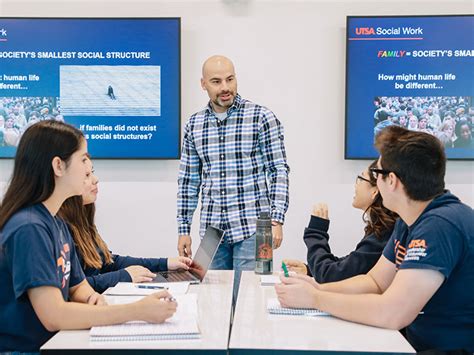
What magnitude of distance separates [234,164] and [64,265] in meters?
1.44

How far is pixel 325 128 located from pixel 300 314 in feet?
7.73

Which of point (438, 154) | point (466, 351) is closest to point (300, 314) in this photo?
point (466, 351)

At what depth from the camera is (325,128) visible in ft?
12.8

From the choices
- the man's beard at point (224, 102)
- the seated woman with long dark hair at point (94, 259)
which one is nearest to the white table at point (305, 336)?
the seated woman with long dark hair at point (94, 259)

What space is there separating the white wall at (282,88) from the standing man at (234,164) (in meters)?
0.83

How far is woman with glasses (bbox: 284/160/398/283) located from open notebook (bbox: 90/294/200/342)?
76cm

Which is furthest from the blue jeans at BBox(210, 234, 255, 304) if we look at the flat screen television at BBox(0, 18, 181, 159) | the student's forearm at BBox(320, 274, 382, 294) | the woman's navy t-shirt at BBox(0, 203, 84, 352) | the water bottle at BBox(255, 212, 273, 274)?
the woman's navy t-shirt at BBox(0, 203, 84, 352)

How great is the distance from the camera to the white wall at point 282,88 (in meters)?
3.86

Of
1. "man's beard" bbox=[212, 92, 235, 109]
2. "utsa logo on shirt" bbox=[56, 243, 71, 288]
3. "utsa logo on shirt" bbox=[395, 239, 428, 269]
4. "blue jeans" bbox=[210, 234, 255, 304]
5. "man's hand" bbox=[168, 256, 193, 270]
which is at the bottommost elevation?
"blue jeans" bbox=[210, 234, 255, 304]

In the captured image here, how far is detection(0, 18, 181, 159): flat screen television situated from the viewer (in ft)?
12.5

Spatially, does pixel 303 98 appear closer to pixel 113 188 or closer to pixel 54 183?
pixel 113 188

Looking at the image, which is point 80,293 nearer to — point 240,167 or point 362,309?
point 362,309

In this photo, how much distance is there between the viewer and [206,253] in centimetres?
227

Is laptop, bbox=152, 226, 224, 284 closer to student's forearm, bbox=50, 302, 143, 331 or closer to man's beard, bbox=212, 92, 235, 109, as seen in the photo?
student's forearm, bbox=50, 302, 143, 331
